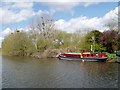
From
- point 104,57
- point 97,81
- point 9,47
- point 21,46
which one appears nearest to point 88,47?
point 104,57

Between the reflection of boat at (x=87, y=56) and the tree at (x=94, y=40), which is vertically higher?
the tree at (x=94, y=40)

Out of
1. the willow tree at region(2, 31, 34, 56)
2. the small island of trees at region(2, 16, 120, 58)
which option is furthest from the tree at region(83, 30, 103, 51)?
the willow tree at region(2, 31, 34, 56)

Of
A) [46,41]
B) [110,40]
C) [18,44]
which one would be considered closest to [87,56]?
[110,40]

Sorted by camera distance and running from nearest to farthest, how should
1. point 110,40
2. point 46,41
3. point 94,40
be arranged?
point 110,40 < point 94,40 < point 46,41

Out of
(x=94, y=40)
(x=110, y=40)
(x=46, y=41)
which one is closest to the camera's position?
(x=110, y=40)

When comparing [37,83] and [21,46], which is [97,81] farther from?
[21,46]

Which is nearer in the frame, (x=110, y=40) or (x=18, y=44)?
(x=110, y=40)

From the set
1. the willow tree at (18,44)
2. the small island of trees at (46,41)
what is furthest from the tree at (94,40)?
the willow tree at (18,44)

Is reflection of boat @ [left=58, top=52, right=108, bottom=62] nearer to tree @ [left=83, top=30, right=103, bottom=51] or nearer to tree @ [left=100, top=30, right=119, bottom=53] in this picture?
tree @ [left=100, top=30, right=119, bottom=53]

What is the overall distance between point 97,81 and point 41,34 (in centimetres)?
3873

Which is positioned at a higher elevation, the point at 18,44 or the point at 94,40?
the point at 94,40

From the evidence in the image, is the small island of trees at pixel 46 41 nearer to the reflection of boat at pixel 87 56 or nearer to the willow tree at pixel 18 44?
the willow tree at pixel 18 44

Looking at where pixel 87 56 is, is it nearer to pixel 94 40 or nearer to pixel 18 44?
pixel 94 40

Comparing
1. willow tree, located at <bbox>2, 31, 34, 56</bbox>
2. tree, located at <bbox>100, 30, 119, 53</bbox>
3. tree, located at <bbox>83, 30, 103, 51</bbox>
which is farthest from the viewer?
willow tree, located at <bbox>2, 31, 34, 56</bbox>
